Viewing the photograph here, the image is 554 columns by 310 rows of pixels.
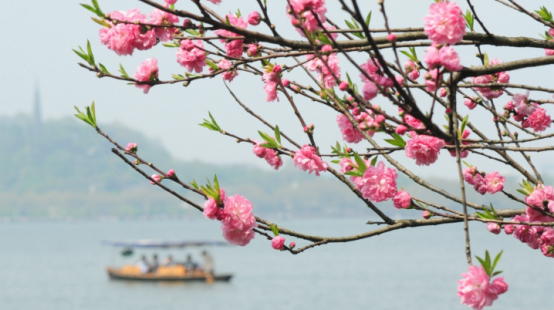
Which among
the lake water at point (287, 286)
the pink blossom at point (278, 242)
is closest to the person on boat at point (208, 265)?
the lake water at point (287, 286)

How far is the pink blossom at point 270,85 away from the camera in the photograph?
2.74 m

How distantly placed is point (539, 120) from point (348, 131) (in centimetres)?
101

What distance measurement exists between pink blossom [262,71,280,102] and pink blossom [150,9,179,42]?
430 mm

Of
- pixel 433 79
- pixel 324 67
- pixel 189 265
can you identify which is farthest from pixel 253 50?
pixel 189 265

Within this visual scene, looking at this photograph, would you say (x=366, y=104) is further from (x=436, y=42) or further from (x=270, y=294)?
(x=270, y=294)

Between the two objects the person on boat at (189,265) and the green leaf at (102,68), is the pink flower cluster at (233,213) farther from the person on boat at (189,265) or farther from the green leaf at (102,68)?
the person on boat at (189,265)

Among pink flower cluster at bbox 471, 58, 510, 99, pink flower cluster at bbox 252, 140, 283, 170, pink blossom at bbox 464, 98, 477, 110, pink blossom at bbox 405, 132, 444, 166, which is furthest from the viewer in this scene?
pink blossom at bbox 464, 98, 477, 110

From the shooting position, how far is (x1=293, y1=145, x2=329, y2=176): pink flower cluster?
2713 millimetres

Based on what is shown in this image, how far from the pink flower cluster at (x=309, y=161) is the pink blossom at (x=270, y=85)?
0.30 meters

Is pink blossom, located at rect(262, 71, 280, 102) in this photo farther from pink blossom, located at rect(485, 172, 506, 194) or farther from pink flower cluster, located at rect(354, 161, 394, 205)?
pink blossom, located at rect(485, 172, 506, 194)

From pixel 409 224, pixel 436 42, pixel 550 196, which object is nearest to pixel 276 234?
pixel 409 224

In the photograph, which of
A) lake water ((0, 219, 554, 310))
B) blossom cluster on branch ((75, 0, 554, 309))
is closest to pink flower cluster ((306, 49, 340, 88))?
blossom cluster on branch ((75, 0, 554, 309))

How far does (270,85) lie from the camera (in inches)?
116

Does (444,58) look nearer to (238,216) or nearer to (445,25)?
(445,25)
